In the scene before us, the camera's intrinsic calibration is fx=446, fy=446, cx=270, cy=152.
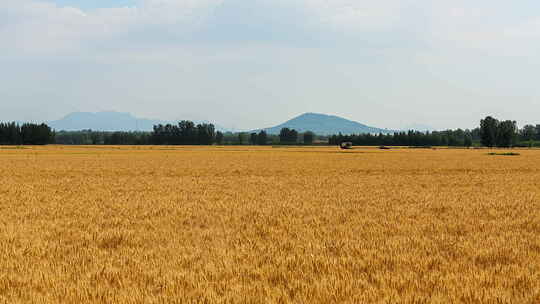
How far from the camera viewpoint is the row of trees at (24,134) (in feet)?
541

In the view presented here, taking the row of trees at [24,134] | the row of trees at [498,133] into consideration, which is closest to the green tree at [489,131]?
the row of trees at [498,133]

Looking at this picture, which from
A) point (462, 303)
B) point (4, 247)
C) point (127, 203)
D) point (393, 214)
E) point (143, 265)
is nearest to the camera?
point (462, 303)

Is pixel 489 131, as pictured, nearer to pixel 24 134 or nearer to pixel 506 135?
pixel 506 135

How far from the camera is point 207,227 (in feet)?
38.9

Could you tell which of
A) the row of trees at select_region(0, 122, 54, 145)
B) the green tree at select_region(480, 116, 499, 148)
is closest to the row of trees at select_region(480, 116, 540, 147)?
the green tree at select_region(480, 116, 499, 148)

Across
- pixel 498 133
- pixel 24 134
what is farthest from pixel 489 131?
pixel 24 134

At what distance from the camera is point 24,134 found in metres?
165

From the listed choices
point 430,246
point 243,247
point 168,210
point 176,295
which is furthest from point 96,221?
point 430,246

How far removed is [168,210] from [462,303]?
10.9 meters

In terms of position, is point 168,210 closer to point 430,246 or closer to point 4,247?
point 4,247

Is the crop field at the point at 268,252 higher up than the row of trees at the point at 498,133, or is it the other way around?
the row of trees at the point at 498,133

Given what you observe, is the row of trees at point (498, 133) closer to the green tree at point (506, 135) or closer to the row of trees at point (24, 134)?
the green tree at point (506, 135)

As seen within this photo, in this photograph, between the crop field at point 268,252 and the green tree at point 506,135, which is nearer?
the crop field at point 268,252

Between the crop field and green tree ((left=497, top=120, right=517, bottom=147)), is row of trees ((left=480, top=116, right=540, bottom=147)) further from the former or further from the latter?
the crop field
